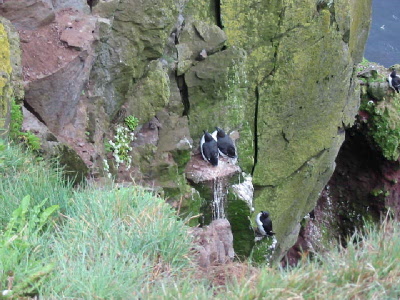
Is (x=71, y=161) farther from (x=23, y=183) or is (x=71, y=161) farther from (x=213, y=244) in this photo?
(x=213, y=244)

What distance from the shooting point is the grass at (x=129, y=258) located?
2.82m

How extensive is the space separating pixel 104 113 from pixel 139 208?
4.19 meters

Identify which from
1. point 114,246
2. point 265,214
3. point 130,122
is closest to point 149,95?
point 130,122

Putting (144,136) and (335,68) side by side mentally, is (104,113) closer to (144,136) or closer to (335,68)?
(144,136)

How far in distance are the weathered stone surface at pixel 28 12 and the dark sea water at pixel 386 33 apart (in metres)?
20.5

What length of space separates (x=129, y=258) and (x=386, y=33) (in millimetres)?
23516

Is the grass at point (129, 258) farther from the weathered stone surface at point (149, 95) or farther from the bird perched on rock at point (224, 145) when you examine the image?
the bird perched on rock at point (224, 145)

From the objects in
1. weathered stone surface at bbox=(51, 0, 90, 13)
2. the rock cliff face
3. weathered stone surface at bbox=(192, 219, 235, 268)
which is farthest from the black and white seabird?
weathered stone surface at bbox=(192, 219, 235, 268)

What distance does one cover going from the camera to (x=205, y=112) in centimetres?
1021

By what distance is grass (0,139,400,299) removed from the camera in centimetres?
282

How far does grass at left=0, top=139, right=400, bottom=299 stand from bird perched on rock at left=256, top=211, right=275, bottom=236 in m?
6.38

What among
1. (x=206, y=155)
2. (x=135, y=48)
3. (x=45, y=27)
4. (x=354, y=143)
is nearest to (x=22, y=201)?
(x=45, y=27)

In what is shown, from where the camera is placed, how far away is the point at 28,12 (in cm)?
657

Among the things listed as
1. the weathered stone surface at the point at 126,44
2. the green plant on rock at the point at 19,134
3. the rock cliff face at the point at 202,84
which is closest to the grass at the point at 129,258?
the green plant on rock at the point at 19,134
